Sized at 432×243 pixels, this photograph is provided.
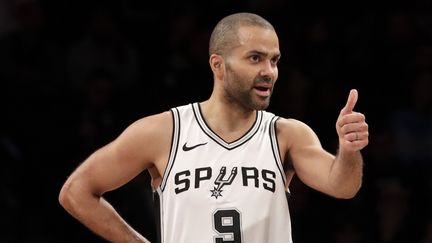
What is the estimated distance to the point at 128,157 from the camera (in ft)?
14.9

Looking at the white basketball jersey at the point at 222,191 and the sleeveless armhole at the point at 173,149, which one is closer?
the white basketball jersey at the point at 222,191

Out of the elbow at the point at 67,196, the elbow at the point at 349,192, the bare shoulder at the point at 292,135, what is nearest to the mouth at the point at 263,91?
the bare shoulder at the point at 292,135

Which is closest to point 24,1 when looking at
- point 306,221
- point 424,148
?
point 306,221

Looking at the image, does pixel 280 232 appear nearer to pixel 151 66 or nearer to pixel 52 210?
pixel 52 210

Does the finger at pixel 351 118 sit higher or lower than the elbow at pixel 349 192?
higher

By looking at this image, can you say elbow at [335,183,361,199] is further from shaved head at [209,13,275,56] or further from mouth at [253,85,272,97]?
shaved head at [209,13,275,56]

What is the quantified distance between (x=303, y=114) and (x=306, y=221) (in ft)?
3.83

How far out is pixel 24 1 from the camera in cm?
807

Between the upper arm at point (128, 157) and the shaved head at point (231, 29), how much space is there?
43 centimetres

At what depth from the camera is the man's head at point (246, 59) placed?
4.42 m

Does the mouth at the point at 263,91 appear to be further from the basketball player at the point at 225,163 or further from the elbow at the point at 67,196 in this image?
the elbow at the point at 67,196

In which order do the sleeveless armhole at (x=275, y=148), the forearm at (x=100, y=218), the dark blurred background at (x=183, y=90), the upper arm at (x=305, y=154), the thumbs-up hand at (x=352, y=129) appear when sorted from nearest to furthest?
the thumbs-up hand at (x=352, y=129), the upper arm at (x=305, y=154), the sleeveless armhole at (x=275, y=148), the forearm at (x=100, y=218), the dark blurred background at (x=183, y=90)

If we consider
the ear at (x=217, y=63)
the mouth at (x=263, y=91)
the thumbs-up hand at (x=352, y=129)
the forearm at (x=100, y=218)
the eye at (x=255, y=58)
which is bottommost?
the forearm at (x=100, y=218)

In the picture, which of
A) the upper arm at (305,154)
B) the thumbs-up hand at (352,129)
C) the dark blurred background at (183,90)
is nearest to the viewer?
the thumbs-up hand at (352,129)
